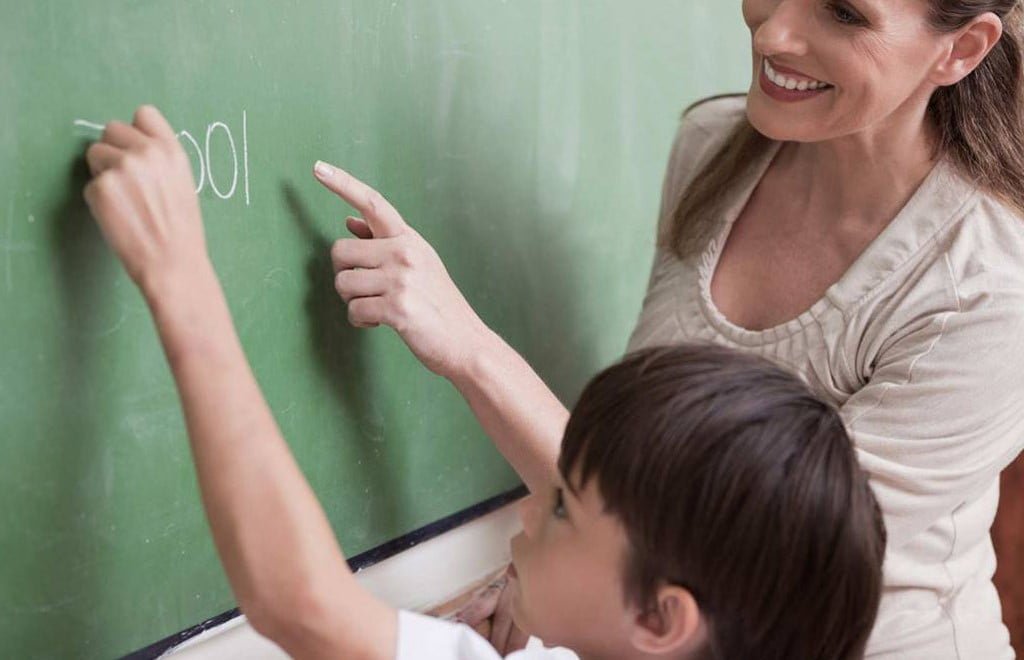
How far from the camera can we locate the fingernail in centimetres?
131

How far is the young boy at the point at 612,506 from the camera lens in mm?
1013

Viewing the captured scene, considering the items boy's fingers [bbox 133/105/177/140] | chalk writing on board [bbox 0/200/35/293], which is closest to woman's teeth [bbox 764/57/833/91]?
boy's fingers [bbox 133/105/177/140]

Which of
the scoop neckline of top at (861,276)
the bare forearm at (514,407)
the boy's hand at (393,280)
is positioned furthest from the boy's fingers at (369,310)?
the scoop neckline of top at (861,276)

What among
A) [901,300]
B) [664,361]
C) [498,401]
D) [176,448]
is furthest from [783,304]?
[176,448]

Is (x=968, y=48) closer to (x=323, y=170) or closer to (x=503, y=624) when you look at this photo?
(x=323, y=170)

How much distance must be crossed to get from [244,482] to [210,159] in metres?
0.35

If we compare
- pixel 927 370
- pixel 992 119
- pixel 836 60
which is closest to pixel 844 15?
pixel 836 60

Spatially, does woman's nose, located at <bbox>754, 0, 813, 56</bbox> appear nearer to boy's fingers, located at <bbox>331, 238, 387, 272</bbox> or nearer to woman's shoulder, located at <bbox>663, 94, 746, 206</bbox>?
woman's shoulder, located at <bbox>663, 94, 746, 206</bbox>

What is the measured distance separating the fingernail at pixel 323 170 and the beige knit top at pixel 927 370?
55cm

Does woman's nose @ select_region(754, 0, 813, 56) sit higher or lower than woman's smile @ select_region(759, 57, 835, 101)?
higher

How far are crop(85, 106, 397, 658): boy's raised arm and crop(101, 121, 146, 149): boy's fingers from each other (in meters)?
0.03

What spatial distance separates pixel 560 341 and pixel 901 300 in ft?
1.51

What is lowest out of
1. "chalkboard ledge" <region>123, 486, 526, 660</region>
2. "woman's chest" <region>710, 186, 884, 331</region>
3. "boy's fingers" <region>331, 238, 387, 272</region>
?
"chalkboard ledge" <region>123, 486, 526, 660</region>

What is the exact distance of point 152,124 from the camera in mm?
1085
